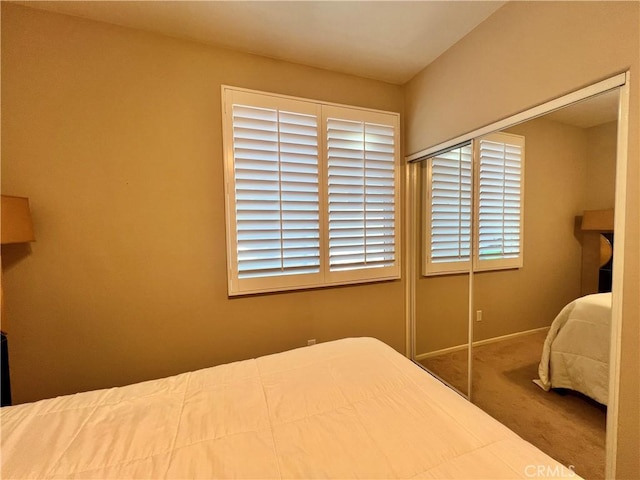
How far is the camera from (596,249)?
1.26m

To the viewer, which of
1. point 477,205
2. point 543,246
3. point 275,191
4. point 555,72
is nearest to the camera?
point 555,72

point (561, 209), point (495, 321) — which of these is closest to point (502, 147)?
point (561, 209)

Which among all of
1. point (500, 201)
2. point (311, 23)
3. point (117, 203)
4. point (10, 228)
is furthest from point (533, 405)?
point (10, 228)

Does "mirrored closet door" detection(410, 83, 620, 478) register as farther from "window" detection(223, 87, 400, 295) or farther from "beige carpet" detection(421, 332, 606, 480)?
"window" detection(223, 87, 400, 295)

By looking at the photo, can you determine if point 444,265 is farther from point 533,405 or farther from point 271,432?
point 271,432

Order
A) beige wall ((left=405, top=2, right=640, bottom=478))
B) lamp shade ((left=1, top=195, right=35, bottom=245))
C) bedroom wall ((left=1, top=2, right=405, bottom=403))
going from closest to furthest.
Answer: beige wall ((left=405, top=2, right=640, bottom=478))
lamp shade ((left=1, top=195, right=35, bottom=245))
bedroom wall ((left=1, top=2, right=405, bottom=403))

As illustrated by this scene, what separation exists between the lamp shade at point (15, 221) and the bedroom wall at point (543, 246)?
2814 millimetres

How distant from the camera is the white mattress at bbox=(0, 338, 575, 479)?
2.38ft

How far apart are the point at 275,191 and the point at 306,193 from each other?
254 mm

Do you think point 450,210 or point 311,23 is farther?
point 450,210

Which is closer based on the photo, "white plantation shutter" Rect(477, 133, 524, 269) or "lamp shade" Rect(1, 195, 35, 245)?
"lamp shade" Rect(1, 195, 35, 245)

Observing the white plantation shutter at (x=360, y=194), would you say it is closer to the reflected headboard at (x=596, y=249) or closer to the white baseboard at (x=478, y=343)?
the white baseboard at (x=478, y=343)

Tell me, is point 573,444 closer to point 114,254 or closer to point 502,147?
point 502,147

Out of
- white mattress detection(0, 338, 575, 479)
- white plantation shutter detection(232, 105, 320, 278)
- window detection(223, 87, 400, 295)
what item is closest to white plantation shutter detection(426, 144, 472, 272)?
window detection(223, 87, 400, 295)
